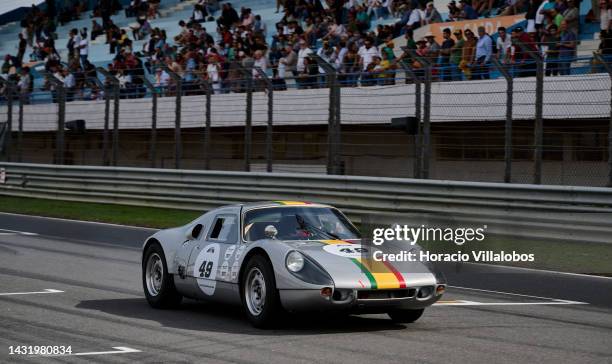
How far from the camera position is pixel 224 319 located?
9.24 m

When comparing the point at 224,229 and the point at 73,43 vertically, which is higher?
the point at 73,43

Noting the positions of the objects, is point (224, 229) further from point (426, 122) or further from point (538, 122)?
point (426, 122)

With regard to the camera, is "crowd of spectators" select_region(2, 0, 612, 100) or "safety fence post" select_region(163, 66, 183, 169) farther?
"safety fence post" select_region(163, 66, 183, 169)

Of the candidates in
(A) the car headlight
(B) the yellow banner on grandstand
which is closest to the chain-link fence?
(B) the yellow banner on grandstand

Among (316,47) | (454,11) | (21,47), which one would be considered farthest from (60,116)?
(21,47)

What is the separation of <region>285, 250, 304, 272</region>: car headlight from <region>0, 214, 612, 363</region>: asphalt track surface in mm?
491

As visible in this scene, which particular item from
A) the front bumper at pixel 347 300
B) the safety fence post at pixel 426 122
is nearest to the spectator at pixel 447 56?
the safety fence post at pixel 426 122

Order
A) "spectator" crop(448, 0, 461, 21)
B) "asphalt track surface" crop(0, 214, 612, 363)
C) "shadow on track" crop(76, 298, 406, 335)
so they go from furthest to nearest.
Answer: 1. "spectator" crop(448, 0, 461, 21)
2. "shadow on track" crop(76, 298, 406, 335)
3. "asphalt track surface" crop(0, 214, 612, 363)

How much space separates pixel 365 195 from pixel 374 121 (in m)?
1.80

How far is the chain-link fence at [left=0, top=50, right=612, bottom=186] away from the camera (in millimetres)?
16672

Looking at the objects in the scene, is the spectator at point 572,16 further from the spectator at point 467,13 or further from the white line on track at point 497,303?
the white line on track at point 497,303

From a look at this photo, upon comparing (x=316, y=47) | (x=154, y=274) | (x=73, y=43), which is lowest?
(x=154, y=274)

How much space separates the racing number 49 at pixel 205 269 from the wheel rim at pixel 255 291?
2.27 ft

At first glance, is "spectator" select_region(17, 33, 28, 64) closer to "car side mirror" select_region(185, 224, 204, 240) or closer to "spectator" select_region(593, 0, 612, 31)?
"spectator" select_region(593, 0, 612, 31)
